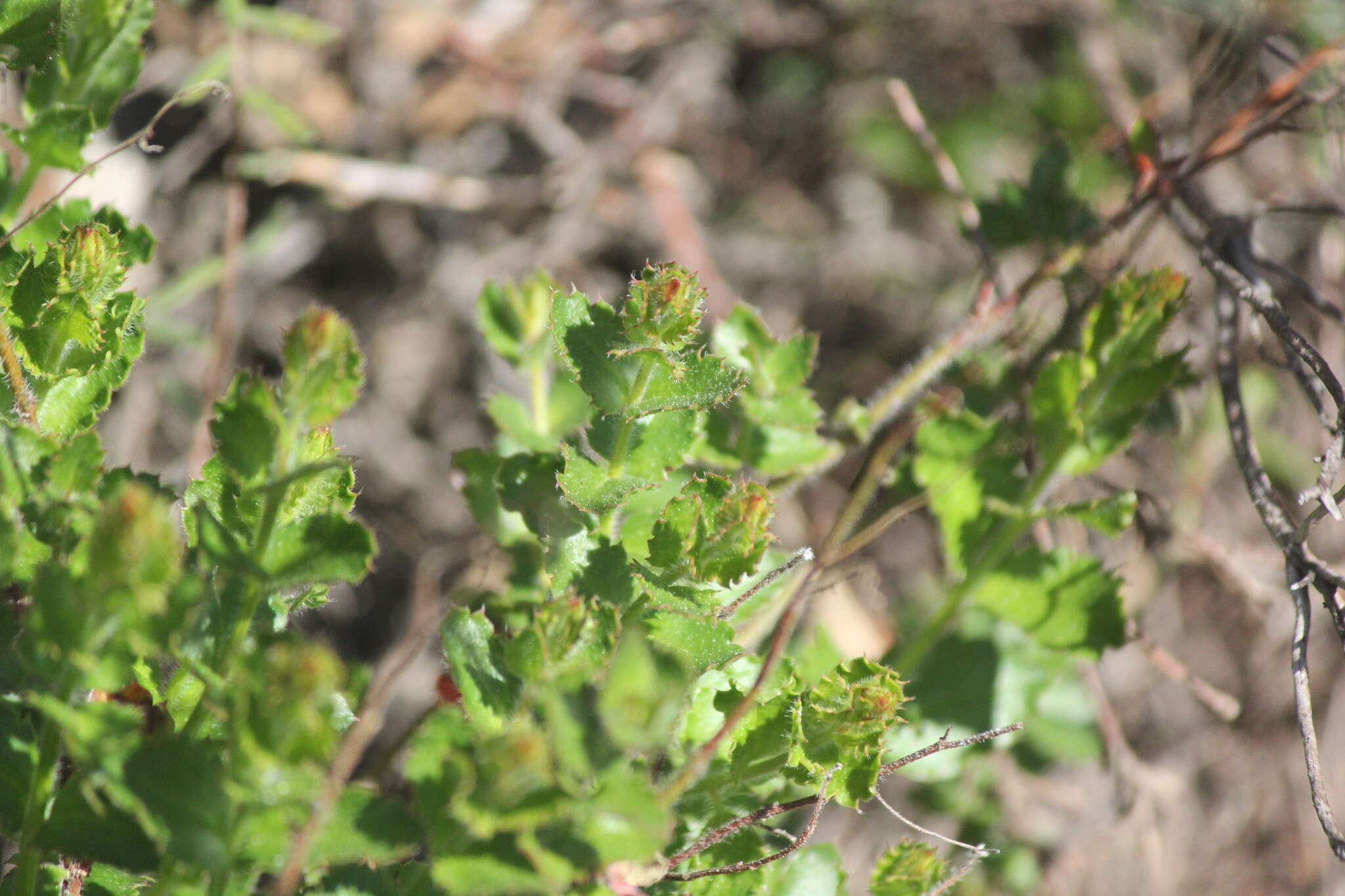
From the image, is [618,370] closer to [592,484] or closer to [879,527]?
[592,484]

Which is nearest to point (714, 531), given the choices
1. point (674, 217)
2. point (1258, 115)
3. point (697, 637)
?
point (697, 637)

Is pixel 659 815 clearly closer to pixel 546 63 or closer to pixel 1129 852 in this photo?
pixel 1129 852

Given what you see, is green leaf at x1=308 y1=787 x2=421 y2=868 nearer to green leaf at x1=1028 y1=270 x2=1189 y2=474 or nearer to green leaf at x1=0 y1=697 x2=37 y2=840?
green leaf at x1=0 y1=697 x2=37 y2=840

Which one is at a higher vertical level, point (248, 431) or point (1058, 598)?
point (248, 431)

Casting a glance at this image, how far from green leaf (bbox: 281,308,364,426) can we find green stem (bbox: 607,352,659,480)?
1.15 ft

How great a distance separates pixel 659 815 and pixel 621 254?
8.30 feet

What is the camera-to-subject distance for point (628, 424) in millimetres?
1365

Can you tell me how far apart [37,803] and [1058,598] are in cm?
140

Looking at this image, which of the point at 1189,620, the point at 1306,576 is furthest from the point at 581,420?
the point at 1189,620

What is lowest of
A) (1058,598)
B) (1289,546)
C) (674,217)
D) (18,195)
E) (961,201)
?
(674,217)

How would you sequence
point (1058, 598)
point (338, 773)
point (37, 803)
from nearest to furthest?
point (338, 773), point (37, 803), point (1058, 598)

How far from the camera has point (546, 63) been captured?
11.0 feet

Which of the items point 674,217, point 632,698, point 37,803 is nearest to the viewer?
point 632,698

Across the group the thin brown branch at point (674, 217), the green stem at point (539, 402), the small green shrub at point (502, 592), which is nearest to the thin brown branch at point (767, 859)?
the small green shrub at point (502, 592)
